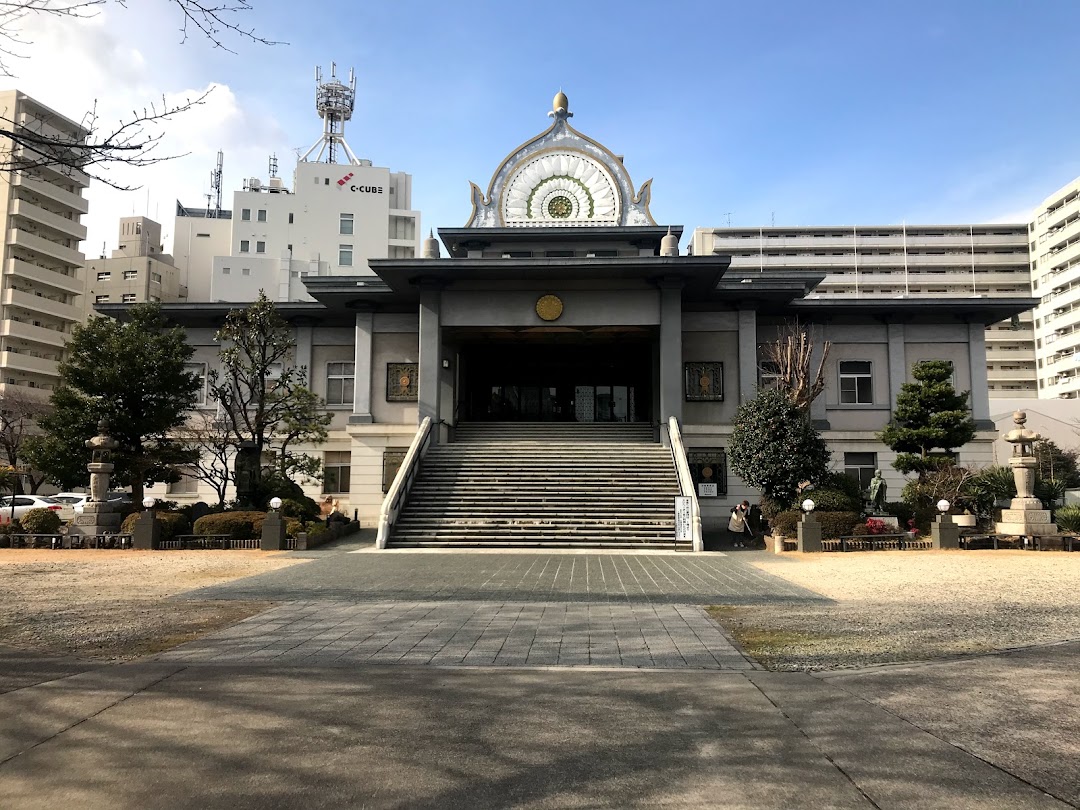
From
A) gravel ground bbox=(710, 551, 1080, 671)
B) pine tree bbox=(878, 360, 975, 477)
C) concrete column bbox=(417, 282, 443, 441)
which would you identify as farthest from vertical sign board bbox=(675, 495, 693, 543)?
concrete column bbox=(417, 282, 443, 441)

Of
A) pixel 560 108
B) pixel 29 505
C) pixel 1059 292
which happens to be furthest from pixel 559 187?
pixel 1059 292

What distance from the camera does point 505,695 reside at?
549 cm

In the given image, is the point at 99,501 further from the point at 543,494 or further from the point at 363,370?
the point at 543,494

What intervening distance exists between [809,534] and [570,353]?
53.2ft

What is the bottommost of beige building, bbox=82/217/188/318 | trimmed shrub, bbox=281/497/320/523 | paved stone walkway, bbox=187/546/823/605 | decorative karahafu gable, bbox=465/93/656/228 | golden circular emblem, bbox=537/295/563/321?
paved stone walkway, bbox=187/546/823/605

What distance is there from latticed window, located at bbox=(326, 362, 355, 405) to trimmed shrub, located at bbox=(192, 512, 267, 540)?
10.2 metres

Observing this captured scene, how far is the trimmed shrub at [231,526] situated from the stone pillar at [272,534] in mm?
788

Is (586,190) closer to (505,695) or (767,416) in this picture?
(767,416)

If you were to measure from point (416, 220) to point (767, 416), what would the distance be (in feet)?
189

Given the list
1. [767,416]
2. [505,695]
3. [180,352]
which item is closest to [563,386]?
→ [767,416]

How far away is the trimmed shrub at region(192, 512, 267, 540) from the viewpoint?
19.4 m

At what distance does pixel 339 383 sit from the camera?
29.6 m

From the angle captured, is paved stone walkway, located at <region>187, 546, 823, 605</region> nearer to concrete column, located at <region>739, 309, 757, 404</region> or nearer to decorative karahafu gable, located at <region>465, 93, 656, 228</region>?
concrete column, located at <region>739, 309, 757, 404</region>

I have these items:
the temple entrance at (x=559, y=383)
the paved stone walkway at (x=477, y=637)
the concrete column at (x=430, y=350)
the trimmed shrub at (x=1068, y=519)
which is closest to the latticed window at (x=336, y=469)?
the concrete column at (x=430, y=350)
